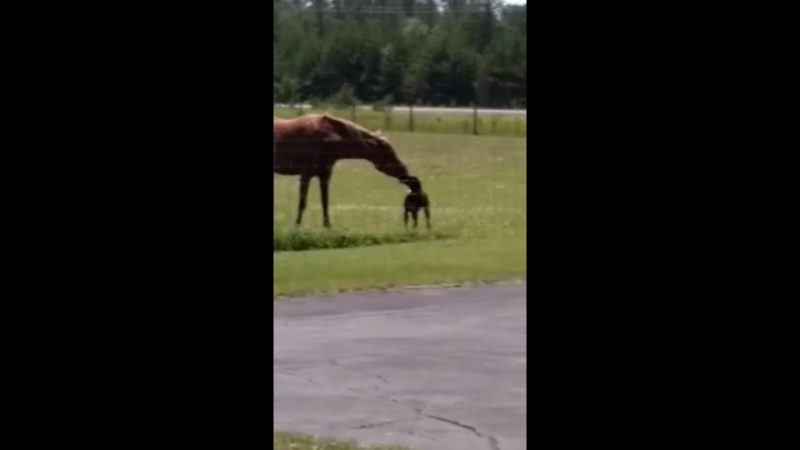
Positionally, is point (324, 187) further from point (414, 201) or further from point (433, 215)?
point (433, 215)

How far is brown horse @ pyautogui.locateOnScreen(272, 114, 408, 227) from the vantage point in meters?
11.4

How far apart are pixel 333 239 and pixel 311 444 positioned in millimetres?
→ 6531

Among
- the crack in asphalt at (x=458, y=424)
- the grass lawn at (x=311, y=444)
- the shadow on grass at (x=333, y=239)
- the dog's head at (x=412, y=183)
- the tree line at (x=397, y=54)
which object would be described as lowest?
the crack in asphalt at (x=458, y=424)

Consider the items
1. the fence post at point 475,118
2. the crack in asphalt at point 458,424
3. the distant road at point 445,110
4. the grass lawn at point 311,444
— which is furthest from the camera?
the fence post at point 475,118

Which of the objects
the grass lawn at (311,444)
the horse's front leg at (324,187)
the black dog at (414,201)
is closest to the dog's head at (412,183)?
the black dog at (414,201)

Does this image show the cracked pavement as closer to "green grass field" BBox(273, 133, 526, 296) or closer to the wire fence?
"green grass field" BBox(273, 133, 526, 296)

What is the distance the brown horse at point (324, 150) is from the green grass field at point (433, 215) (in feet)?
0.28

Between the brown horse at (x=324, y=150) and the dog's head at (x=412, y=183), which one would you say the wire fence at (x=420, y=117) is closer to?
the brown horse at (x=324, y=150)

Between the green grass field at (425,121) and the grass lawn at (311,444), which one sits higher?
the green grass field at (425,121)

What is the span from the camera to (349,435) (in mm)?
5688

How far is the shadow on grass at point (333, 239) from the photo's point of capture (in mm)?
11719
